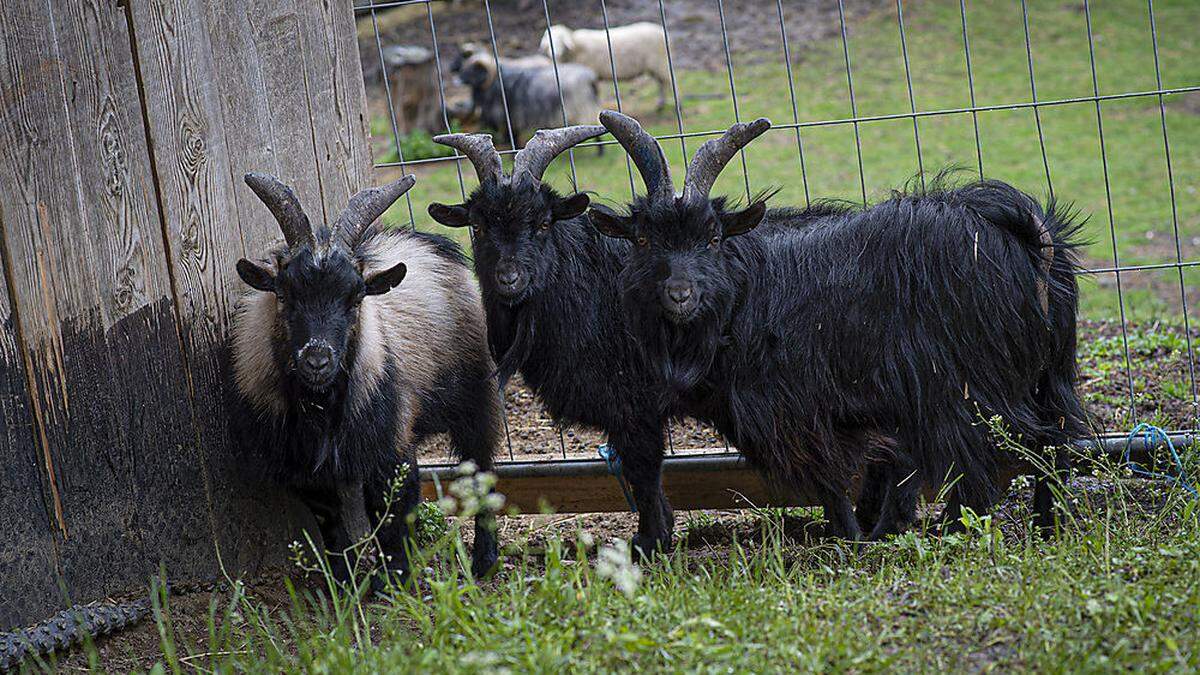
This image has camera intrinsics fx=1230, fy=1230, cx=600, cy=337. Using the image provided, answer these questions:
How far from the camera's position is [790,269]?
5.09 metres

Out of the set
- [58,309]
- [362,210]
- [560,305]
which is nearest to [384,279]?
[362,210]

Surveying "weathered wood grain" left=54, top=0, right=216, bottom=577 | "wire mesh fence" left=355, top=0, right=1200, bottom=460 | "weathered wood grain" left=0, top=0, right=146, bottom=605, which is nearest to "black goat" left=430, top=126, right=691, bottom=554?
"wire mesh fence" left=355, top=0, right=1200, bottom=460

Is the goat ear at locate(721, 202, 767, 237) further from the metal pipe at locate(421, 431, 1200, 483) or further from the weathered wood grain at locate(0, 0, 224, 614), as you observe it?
the weathered wood grain at locate(0, 0, 224, 614)

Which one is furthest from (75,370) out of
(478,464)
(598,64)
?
(598,64)

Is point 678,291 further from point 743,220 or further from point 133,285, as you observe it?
point 133,285

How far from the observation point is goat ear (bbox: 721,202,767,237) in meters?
4.87

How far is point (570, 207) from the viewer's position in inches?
203

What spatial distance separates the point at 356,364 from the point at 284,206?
69 centimetres

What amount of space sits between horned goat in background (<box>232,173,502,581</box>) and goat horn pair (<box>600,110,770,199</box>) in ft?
3.05

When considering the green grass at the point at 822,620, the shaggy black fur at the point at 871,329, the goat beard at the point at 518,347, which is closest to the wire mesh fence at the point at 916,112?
the goat beard at the point at 518,347

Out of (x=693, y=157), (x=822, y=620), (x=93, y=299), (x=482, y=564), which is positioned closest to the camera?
(x=822, y=620)

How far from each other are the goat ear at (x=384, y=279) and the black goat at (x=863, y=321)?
0.82 metres

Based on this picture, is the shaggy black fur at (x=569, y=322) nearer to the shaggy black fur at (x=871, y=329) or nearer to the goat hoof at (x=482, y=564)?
the shaggy black fur at (x=871, y=329)

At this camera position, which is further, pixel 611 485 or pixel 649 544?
pixel 611 485
